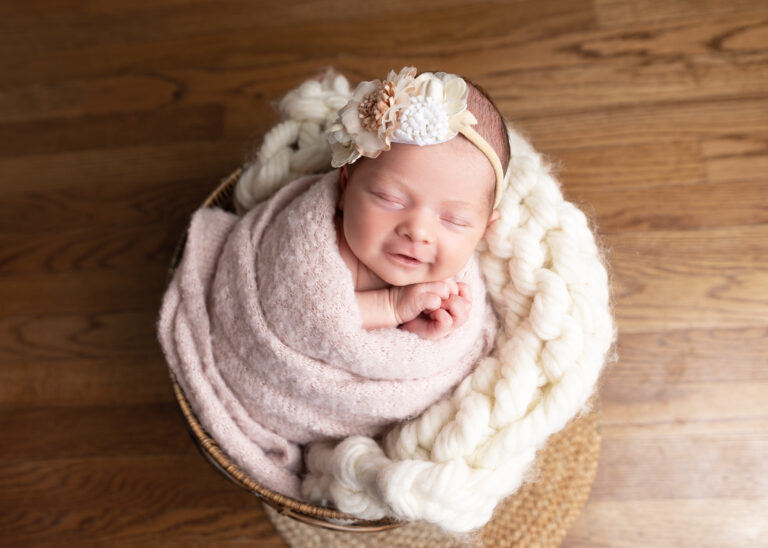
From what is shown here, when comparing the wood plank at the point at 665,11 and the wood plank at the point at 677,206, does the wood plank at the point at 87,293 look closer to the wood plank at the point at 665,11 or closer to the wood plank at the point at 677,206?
the wood plank at the point at 677,206

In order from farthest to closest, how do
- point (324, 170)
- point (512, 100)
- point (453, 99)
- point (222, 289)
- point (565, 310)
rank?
point (512, 100)
point (324, 170)
point (222, 289)
point (565, 310)
point (453, 99)

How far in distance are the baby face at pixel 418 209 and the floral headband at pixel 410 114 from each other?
3 cm

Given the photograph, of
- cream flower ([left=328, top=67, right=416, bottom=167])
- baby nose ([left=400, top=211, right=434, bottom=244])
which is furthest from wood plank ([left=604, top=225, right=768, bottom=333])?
cream flower ([left=328, top=67, right=416, bottom=167])

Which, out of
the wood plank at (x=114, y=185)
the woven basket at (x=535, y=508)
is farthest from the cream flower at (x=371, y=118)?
the wood plank at (x=114, y=185)

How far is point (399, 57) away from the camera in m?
1.60

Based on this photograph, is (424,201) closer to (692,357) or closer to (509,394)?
(509,394)

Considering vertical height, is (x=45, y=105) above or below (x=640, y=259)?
above

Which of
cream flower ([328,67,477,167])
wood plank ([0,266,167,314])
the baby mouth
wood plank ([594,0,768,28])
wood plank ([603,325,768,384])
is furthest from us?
wood plank ([594,0,768,28])

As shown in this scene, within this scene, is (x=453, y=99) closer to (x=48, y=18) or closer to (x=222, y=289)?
(x=222, y=289)

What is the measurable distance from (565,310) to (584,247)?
12cm

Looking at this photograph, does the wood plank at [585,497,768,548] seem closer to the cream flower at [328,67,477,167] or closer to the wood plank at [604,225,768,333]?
the wood plank at [604,225,768,333]

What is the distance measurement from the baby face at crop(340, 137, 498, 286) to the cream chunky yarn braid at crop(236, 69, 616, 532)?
0.40ft

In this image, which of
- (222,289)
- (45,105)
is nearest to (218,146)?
(45,105)

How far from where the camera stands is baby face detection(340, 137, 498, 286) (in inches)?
35.3
